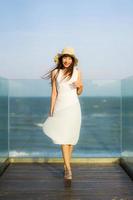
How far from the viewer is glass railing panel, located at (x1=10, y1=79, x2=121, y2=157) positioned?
271 inches

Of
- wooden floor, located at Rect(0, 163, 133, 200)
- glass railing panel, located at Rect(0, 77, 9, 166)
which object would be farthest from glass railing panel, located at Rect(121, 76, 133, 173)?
glass railing panel, located at Rect(0, 77, 9, 166)

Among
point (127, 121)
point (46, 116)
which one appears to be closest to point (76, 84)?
point (127, 121)

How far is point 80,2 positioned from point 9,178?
29.7 m

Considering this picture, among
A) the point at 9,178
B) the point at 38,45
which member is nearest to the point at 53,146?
the point at 9,178

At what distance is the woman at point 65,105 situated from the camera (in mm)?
5523

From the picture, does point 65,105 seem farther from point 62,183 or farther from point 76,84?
point 62,183

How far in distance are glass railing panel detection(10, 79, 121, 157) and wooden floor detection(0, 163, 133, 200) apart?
332mm

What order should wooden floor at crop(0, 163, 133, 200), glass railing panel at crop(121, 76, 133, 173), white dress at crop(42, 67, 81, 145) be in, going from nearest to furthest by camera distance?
wooden floor at crop(0, 163, 133, 200), white dress at crop(42, 67, 81, 145), glass railing panel at crop(121, 76, 133, 173)

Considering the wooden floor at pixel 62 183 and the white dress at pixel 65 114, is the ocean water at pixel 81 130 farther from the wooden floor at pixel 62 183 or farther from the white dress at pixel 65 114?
the white dress at pixel 65 114

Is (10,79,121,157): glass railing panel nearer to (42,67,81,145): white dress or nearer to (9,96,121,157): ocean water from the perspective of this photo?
(9,96,121,157): ocean water

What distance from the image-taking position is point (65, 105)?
5512mm

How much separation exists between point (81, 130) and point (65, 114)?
4.71ft

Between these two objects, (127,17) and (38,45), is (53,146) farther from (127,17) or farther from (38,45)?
(38,45)

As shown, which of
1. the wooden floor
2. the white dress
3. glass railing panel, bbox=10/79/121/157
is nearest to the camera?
Answer: the wooden floor
